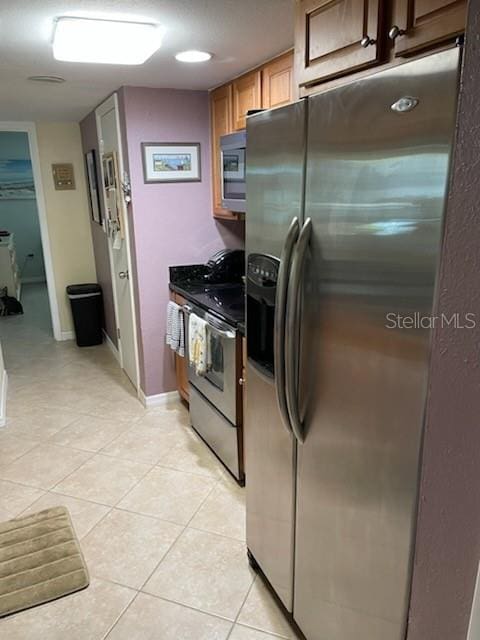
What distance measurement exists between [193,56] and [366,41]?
1.15 metres

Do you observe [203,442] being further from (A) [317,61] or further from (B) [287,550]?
(A) [317,61]

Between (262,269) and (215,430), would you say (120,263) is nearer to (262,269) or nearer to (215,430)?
(215,430)

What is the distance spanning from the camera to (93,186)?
4.29m

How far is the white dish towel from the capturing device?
9.96 ft

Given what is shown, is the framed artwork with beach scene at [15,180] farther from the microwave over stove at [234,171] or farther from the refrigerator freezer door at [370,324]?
the refrigerator freezer door at [370,324]

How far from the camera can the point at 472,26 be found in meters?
0.69

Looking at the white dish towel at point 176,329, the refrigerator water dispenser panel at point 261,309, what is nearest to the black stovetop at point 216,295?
the white dish towel at point 176,329

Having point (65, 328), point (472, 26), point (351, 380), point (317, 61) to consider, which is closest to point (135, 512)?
point (351, 380)

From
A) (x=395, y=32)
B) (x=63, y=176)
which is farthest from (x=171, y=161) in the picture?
(x=63, y=176)

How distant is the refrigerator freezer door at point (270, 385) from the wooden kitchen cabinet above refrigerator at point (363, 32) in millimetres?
291

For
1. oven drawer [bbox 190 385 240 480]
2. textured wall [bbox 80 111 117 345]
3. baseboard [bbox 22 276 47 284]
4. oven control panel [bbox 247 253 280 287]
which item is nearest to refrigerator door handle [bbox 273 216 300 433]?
oven control panel [bbox 247 253 280 287]

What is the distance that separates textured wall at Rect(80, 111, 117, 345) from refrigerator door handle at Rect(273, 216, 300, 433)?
3.03m

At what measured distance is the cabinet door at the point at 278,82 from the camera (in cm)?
214

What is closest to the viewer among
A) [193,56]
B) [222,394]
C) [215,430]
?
[193,56]
